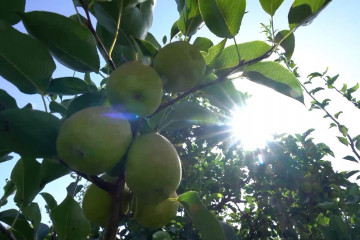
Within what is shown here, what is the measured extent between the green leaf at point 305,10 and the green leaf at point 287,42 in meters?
0.06

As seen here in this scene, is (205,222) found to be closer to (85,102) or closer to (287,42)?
(85,102)

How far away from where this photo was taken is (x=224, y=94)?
4.12ft

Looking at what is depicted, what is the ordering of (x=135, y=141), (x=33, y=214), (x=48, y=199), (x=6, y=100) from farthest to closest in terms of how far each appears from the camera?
(x=48, y=199) < (x=33, y=214) < (x=6, y=100) < (x=135, y=141)

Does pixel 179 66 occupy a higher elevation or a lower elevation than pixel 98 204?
higher

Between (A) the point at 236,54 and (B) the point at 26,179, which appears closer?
(A) the point at 236,54

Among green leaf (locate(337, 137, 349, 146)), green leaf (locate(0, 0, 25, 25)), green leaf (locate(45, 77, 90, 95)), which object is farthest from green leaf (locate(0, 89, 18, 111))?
green leaf (locate(337, 137, 349, 146))

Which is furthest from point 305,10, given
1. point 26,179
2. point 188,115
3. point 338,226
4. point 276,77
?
point 338,226

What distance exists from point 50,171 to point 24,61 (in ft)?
1.47

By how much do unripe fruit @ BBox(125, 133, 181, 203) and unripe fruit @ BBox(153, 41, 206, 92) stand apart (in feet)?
0.74

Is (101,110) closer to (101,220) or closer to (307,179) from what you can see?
(101,220)

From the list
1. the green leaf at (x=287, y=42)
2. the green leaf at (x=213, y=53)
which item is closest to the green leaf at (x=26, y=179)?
the green leaf at (x=213, y=53)

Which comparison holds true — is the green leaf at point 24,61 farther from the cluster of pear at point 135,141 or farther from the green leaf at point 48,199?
the green leaf at point 48,199

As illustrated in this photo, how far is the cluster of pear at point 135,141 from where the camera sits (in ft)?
2.99

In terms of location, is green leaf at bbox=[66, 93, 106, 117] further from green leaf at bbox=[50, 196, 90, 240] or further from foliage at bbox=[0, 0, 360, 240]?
green leaf at bbox=[50, 196, 90, 240]
